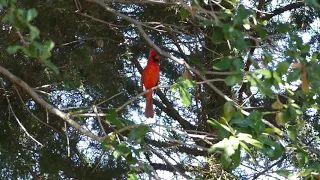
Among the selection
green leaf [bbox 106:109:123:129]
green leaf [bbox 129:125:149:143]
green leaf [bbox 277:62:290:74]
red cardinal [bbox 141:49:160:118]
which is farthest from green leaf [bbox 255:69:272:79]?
red cardinal [bbox 141:49:160:118]

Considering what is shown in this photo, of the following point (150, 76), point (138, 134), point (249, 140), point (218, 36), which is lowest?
point (249, 140)

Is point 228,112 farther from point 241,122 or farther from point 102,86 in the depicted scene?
point 102,86

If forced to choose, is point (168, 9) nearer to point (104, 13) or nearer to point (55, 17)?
point (104, 13)

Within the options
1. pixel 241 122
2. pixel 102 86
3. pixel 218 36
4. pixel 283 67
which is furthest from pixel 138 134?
pixel 102 86

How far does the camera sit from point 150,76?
4855 mm

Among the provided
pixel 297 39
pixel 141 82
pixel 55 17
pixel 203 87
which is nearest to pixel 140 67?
pixel 141 82

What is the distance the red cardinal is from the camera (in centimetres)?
470

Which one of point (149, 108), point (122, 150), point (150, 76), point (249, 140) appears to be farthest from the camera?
point (150, 76)

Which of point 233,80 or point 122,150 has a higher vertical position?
point 233,80

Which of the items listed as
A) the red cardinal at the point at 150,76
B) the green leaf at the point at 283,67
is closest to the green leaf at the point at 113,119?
the green leaf at the point at 283,67

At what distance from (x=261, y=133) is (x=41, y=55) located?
95cm

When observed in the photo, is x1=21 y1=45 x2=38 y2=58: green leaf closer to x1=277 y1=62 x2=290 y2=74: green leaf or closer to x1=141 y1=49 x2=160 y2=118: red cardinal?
x1=277 y1=62 x2=290 y2=74: green leaf

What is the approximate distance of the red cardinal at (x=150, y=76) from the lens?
4699 millimetres

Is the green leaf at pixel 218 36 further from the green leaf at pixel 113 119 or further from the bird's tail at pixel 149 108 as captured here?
the bird's tail at pixel 149 108
